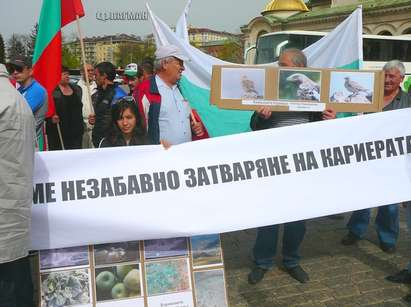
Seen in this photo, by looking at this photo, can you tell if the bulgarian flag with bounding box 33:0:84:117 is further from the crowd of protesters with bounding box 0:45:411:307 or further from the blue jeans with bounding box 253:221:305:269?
the blue jeans with bounding box 253:221:305:269

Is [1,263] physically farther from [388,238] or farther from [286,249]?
[388,238]

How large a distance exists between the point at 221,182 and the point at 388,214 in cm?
241

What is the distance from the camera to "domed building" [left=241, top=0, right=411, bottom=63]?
35875 millimetres

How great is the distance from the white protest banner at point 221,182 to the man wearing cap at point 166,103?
725 mm

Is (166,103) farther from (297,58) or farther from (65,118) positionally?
(65,118)

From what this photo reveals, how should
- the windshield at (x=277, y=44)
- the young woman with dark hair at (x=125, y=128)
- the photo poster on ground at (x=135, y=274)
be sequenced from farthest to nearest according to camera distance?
the windshield at (x=277, y=44) < the young woman with dark hair at (x=125, y=128) < the photo poster on ground at (x=135, y=274)

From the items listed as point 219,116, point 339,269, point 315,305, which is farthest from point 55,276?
point 219,116

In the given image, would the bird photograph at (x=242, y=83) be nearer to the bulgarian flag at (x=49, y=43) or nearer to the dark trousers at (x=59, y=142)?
the bulgarian flag at (x=49, y=43)

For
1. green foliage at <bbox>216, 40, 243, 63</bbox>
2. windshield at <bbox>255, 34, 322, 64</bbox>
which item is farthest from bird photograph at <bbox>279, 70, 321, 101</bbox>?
green foliage at <bbox>216, 40, 243, 63</bbox>

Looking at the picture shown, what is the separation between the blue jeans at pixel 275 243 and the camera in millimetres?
3855

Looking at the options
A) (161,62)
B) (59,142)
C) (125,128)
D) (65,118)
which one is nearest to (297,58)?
(161,62)

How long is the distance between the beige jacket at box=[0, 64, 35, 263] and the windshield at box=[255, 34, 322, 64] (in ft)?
52.9

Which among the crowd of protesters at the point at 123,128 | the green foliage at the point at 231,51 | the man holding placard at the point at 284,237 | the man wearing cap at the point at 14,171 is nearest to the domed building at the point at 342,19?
the green foliage at the point at 231,51

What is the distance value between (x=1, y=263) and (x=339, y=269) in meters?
2.94
